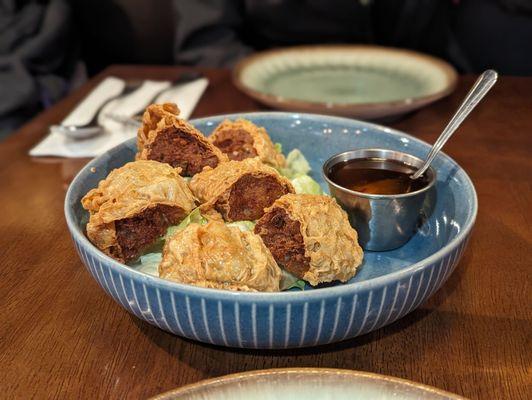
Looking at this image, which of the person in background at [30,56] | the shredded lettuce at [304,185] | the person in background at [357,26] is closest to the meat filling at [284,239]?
the shredded lettuce at [304,185]

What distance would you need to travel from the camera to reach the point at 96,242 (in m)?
1.55

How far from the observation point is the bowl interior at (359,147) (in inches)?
66.5

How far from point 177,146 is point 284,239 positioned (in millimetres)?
560

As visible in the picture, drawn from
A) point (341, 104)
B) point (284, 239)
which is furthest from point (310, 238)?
point (341, 104)

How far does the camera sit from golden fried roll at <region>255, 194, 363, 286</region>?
59.4 inches

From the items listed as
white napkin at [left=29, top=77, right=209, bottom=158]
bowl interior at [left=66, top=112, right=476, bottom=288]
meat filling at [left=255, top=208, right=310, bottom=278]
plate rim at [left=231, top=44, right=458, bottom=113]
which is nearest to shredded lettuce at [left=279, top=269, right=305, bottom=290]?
meat filling at [left=255, top=208, right=310, bottom=278]

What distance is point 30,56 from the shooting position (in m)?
3.89

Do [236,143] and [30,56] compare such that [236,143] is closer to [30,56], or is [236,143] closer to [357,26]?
[30,56]

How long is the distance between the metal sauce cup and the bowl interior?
0.15ft

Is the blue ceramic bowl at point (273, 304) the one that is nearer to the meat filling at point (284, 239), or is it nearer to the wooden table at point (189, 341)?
the wooden table at point (189, 341)

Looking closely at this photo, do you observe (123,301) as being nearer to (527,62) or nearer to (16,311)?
(16,311)

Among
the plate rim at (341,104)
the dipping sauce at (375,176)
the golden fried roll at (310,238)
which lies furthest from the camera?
the plate rim at (341,104)

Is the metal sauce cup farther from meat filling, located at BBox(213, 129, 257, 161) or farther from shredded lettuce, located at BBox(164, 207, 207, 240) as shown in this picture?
shredded lettuce, located at BBox(164, 207, 207, 240)

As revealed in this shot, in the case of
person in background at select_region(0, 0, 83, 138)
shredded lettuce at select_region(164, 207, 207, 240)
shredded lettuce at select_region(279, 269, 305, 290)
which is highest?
shredded lettuce at select_region(164, 207, 207, 240)
